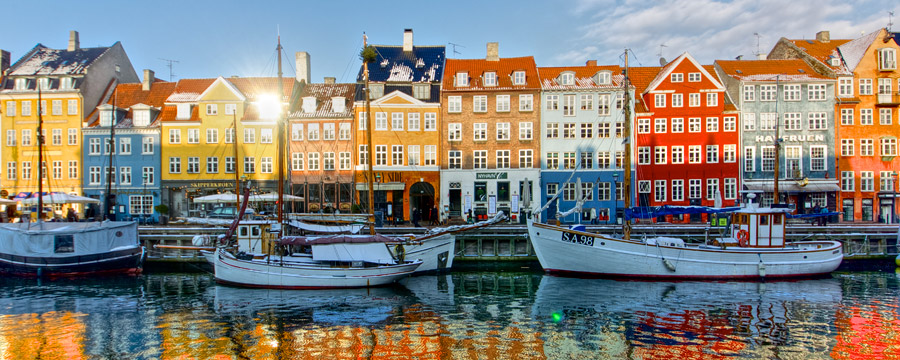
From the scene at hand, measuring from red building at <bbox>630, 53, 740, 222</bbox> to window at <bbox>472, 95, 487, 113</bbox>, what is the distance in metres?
11.6

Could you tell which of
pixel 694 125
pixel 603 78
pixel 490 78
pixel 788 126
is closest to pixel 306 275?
pixel 490 78

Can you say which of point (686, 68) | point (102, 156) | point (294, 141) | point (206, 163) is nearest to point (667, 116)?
point (686, 68)

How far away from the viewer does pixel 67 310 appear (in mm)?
22359

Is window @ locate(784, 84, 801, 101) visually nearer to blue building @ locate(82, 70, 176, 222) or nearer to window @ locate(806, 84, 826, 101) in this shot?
window @ locate(806, 84, 826, 101)

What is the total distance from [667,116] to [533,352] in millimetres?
34716

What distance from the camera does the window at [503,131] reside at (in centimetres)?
4688

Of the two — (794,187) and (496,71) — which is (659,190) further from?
(496,71)

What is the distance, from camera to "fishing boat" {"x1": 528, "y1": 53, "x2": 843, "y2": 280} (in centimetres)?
→ 2830

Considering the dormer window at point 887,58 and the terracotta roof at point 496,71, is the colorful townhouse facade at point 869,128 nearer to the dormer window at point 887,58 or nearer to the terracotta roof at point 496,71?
the dormer window at point 887,58

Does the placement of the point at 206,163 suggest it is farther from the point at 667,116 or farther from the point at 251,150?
the point at 667,116

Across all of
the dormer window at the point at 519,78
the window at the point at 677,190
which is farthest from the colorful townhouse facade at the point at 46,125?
the window at the point at 677,190

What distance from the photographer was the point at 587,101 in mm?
46625

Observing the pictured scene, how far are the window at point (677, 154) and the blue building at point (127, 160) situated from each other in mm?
40410

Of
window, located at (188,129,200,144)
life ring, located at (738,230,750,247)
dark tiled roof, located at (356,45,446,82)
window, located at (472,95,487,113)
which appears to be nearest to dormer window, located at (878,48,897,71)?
life ring, located at (738,230,750,247)
